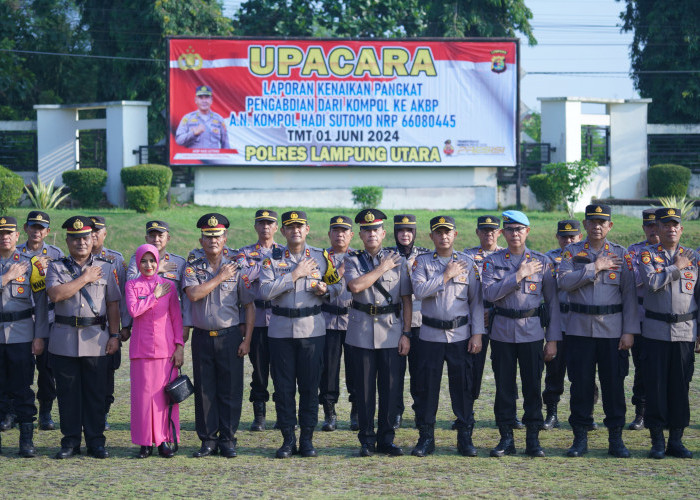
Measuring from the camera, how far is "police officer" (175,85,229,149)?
896 inches

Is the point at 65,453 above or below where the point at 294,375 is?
below

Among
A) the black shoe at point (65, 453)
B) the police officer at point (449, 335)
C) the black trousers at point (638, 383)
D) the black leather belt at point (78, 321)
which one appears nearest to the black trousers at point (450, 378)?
the police officer at point (449, 335)

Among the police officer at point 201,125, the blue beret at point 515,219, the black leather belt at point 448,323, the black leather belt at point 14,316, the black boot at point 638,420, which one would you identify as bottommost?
the black boot at point 638,420

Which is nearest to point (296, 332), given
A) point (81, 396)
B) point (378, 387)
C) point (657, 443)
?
point (378, 387)

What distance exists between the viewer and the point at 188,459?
285 inches

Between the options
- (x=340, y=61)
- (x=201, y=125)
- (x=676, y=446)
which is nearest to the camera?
(x=676, y=446)

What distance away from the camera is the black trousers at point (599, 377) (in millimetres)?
7355

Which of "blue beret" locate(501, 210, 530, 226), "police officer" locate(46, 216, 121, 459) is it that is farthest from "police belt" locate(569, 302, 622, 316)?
"police officer" locate(46, 216, 121, 459)

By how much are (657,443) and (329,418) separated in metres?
2.77

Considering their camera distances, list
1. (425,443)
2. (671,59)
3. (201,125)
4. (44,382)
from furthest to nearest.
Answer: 1. (671,59)
2. (201,125)
3. (44,382)
4. (425,443)

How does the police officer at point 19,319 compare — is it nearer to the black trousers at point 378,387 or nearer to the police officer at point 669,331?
the black trousers at point 378,387

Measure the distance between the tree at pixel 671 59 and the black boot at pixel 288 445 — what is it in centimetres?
2451

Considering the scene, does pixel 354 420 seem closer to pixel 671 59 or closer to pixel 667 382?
pixel 667 382

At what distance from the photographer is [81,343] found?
7.34 m
